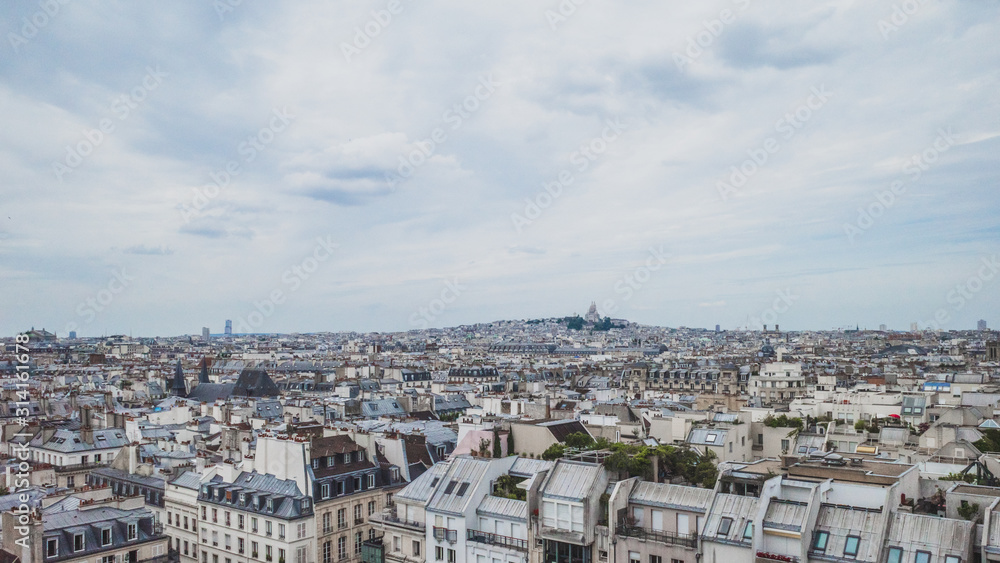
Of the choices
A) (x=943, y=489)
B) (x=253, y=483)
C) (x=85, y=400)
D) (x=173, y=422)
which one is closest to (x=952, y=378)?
(x=943, y=489)

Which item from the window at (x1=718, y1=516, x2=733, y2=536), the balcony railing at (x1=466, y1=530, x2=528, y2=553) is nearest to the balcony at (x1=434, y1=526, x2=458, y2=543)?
the balcony railing at (x1=466, y1=530, x2=528, y2=553)

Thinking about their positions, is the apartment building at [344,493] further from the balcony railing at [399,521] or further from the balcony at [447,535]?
the balcony at [447,535]

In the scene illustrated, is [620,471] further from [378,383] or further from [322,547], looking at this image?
[378,383]

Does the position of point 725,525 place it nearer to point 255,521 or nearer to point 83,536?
point 255,521

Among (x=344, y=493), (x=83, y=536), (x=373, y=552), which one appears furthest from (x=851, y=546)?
(x=83, y=536)

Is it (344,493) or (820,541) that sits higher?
(820,541)

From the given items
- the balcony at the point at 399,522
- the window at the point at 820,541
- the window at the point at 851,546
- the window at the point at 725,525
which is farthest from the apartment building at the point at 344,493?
the window at the point at 851,546
